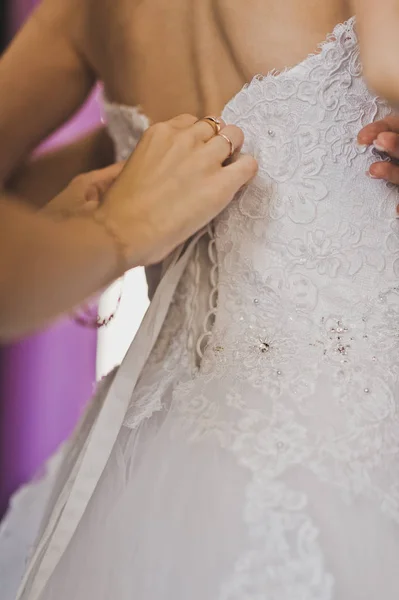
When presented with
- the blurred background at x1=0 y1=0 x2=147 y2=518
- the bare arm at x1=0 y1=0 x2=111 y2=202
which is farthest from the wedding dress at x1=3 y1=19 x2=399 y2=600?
the blurred background at x1=0 y1=0 x2=147 y2=518

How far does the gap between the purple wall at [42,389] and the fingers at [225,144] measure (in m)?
0.88

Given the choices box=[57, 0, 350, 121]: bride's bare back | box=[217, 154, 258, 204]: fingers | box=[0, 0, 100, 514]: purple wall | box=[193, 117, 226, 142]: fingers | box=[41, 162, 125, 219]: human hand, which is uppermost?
box=[57, 0, 350, 121]: bride's bare back

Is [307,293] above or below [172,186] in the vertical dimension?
below

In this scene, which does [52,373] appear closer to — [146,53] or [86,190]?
[86,190]

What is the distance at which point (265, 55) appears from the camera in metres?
0.58

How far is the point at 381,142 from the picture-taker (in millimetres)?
564

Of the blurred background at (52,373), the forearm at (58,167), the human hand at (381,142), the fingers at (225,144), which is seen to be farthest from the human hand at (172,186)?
the blurred background at (52,373)

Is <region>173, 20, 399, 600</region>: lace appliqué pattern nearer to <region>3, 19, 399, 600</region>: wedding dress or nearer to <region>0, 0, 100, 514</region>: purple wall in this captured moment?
<region>3, 19, 399, 600</region>: wedding dress

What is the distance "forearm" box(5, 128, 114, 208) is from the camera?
82 cm

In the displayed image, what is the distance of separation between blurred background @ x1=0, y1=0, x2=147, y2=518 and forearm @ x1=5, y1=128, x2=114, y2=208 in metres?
0.53

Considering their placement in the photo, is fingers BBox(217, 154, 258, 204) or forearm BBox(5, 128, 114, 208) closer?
fingers BBox(217, 154, 258, 204)

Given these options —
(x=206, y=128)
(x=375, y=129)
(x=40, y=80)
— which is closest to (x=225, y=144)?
(x=206, y=128)

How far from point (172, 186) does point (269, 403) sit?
0.19 m

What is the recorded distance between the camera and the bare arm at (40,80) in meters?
0.70
